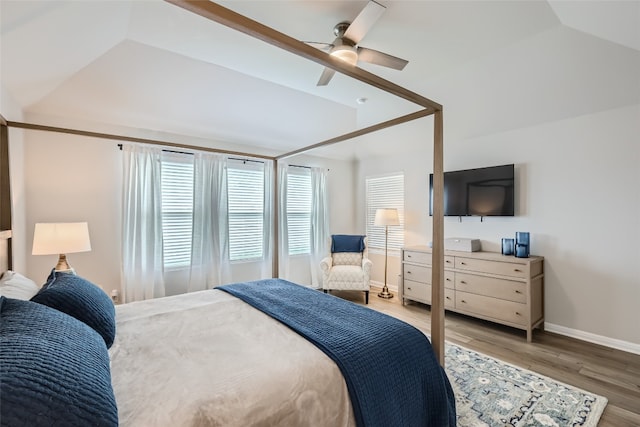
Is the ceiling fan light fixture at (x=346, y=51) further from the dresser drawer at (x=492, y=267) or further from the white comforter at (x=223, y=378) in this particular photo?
the dresser drawer at (x=492, y=267)

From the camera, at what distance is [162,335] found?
5.51 feet

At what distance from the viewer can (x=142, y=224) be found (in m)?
3.48

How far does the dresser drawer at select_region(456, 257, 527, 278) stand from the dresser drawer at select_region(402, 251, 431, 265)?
0.40m

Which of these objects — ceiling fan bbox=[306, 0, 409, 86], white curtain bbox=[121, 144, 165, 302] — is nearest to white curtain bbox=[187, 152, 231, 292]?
white curtain bbox=[121, 144, 165, 302]

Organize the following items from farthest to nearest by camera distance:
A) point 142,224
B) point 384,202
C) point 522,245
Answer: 1. point 384,202
2. point 142,224
3. point 522,245

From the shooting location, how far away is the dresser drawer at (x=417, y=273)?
400cm

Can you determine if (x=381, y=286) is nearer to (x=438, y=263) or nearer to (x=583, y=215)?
(x=583, y=215)

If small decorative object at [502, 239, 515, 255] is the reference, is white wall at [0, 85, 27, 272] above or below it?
above

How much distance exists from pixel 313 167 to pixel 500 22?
3.26 m

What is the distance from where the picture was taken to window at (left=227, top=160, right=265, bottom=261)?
14.0 ft

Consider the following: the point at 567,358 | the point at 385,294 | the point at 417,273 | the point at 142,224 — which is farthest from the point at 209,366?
the point at 385,294

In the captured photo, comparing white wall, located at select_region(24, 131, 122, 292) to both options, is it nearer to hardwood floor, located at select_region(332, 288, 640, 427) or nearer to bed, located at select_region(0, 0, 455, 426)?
bed, located at select_region(0, 0, 455, 426)

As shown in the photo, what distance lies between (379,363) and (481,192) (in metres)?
3.10

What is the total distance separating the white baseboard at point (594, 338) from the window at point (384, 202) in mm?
2220
